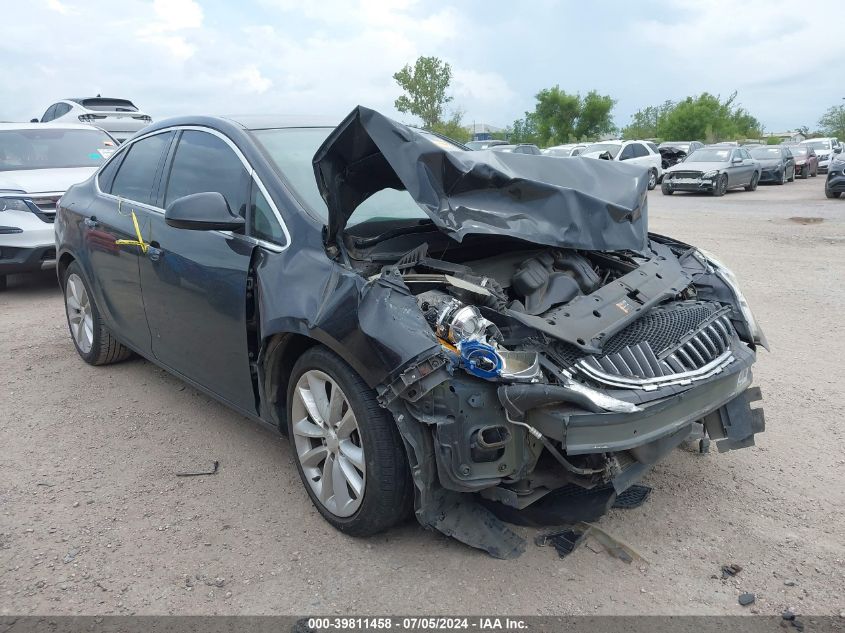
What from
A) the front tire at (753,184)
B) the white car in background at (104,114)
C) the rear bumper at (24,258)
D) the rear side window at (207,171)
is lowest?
the front tire at (753,184)

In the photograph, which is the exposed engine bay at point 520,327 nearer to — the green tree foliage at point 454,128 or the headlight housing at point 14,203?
the headlight housing at point 14,203

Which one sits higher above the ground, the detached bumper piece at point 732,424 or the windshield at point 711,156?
the windshield at point 711,156

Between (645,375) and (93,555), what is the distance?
2429mm

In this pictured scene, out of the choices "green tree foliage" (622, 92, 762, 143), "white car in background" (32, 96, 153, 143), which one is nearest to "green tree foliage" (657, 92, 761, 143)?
"green tree foliage" (622, 92, 762, 143)

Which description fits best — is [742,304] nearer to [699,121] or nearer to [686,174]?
[686,174]

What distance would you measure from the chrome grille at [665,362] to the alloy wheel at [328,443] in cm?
99

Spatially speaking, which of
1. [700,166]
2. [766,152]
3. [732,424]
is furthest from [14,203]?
[766,152]

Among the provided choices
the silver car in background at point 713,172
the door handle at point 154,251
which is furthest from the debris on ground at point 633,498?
the silver car in background at point 713,172

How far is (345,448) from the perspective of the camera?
2895 millimetres

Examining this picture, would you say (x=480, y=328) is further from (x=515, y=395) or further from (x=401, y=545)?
(x=401, y=545)

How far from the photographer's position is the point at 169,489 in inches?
136

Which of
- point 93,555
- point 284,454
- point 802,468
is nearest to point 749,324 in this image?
point 802,468

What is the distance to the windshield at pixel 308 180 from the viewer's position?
130 inches

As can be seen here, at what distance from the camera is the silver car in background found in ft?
67.2
